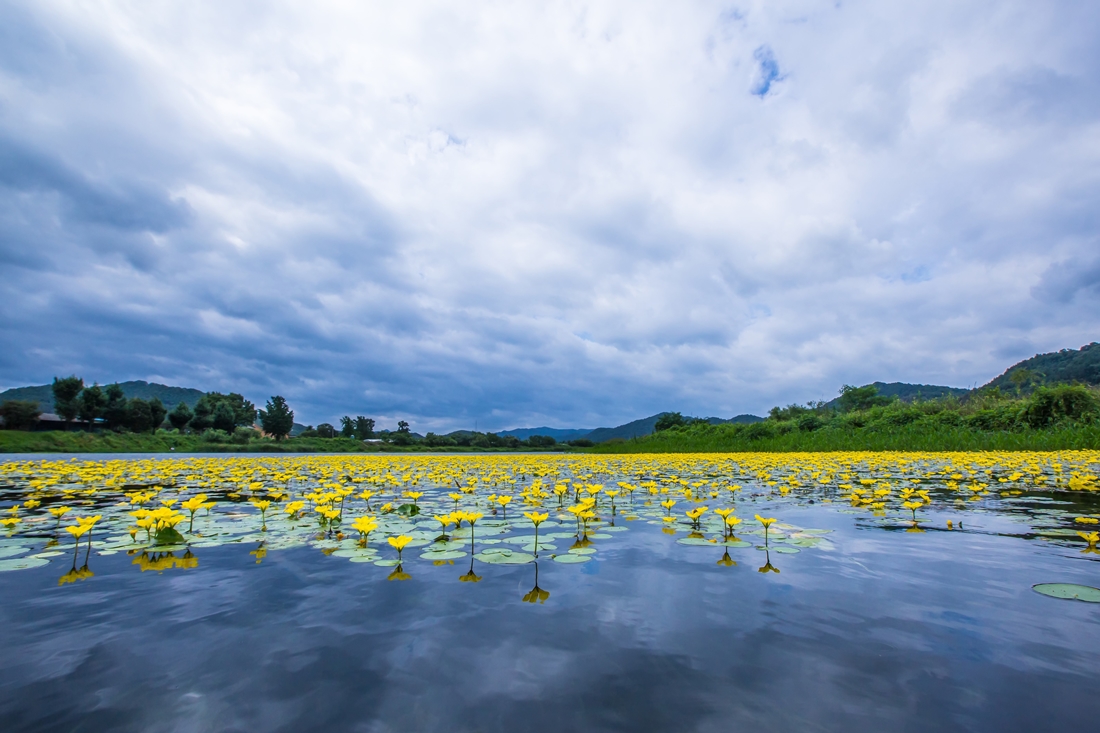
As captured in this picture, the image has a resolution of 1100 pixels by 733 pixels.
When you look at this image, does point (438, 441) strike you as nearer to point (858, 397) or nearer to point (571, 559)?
point (858, 397)

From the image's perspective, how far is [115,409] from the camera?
160ft

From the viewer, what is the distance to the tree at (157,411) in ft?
168

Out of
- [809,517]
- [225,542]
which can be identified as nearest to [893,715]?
[809,517]

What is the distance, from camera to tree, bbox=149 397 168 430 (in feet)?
168

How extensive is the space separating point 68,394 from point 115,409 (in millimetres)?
4090

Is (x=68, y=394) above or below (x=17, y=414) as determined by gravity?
above

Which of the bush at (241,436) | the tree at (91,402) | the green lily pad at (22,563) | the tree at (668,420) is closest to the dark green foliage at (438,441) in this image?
the bush at (241,436)

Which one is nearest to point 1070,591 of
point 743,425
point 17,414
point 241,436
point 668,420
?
point 743,425

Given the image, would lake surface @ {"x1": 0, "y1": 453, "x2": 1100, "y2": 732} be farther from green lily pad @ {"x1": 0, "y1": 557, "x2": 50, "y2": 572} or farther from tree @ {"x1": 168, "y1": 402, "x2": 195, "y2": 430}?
tree @ {"x1": 168, "y1": 402, "x2": 195, "y2": 430}

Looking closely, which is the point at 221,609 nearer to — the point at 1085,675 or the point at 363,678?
the point at 363,678

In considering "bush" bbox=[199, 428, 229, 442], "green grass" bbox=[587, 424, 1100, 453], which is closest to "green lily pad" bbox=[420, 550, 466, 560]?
"green grass" bbox=[587, 424, 1100, 453]

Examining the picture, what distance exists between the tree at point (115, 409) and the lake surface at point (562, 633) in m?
59.6

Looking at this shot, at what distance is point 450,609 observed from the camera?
110 inches

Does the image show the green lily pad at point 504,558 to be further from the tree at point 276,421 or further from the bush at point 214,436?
the tree at point 276,421
